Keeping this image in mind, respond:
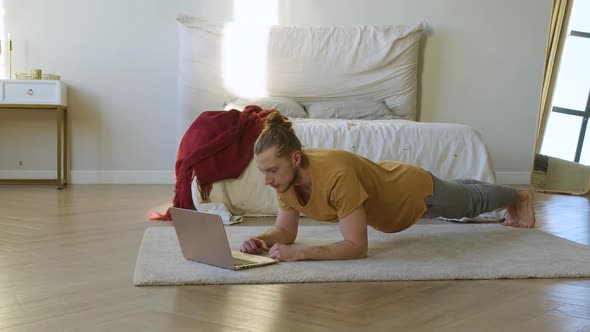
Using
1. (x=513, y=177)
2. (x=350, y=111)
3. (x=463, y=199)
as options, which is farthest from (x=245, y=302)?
(x=513, y=177)

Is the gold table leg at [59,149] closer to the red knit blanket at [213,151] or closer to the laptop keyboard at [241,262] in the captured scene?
the red knit blanket at [213,151]

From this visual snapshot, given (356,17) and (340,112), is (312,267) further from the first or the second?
(356,17)

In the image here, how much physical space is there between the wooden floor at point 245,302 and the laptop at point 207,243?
0.17 meters

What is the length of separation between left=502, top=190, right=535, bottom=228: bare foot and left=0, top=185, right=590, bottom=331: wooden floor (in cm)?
90

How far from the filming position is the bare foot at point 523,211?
312cm

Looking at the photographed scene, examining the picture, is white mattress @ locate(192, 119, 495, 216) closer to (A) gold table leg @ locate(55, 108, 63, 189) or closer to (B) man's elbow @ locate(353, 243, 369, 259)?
(B) man's elbow @ locate(353, 243, 369, 259)

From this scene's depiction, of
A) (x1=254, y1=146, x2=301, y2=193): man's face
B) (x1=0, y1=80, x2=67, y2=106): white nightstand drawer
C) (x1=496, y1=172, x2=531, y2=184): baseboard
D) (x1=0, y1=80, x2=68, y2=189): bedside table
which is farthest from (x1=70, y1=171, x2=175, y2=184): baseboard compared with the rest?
(x1=254, y1=146, x2=301, y2=193): man's face

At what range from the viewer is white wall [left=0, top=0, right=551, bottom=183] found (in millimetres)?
5402

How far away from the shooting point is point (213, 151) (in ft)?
11.5

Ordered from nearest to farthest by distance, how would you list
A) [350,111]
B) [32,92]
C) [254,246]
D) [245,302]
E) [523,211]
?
[245,302], [254,246], [523,211], [32,92], [350,111]

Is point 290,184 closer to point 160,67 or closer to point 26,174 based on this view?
point 160,67

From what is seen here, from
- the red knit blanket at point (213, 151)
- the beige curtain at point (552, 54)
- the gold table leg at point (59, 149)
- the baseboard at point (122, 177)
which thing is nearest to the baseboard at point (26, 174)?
the baseboard at point (122, 177)

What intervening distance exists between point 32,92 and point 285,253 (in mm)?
3419

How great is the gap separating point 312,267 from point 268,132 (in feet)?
1.65
